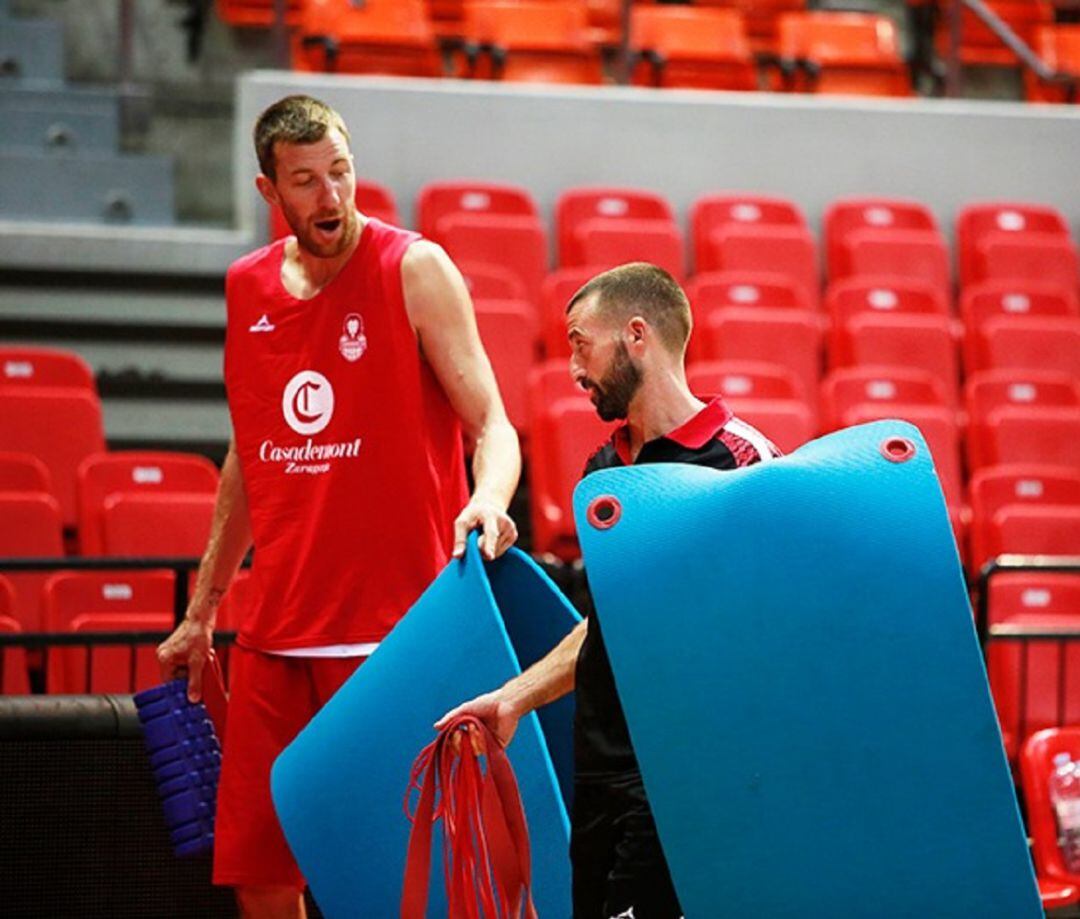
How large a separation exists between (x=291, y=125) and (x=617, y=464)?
35.7 inches

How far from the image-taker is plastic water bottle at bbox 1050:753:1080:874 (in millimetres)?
4746

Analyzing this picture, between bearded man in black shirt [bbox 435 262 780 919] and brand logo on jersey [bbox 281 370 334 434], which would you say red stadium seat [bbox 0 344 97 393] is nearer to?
brand logo on jersey [bbox 281 370 334 434]

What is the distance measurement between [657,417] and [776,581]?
452 mm

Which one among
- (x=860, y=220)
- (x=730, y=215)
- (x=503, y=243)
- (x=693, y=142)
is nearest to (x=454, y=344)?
(x=503, y=243)

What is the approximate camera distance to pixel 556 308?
730 centimetres

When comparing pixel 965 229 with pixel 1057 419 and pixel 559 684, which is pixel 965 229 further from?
pixel 559 684

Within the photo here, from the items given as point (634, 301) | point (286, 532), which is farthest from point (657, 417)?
point (286, 532)

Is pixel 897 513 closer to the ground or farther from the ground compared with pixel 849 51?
closer to the ground

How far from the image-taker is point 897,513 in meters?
2.42

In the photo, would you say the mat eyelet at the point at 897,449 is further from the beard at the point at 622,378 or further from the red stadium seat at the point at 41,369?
the red stadium seat at the point at 41,369

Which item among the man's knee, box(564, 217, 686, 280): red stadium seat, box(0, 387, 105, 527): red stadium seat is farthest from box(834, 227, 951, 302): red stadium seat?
the man's knee

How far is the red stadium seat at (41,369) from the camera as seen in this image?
6.72 m

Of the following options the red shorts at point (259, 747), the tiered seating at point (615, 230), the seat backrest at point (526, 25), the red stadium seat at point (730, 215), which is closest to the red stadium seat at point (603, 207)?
the tiered seating at point (615, 230)

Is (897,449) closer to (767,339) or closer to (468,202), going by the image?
(767,339)
